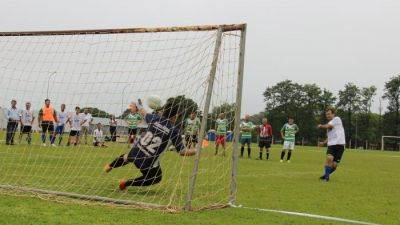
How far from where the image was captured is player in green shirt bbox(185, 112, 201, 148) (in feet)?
25.6

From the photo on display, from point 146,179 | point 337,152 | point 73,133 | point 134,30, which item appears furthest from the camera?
point 73,133

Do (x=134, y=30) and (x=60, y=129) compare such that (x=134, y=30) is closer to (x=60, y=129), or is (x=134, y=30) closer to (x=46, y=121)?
(x=46, y=121)

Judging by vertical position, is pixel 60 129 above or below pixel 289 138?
below

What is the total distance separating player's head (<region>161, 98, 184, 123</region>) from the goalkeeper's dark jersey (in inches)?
3.3

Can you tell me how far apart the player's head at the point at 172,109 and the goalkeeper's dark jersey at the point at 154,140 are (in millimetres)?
83

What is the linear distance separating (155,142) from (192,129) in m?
0.63

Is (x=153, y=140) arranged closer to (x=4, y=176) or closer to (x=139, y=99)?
(x=139, y=99)

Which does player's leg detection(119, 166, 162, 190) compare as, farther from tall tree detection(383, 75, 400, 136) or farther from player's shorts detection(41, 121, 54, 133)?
tall tree detection(383, 75, 400, 136)

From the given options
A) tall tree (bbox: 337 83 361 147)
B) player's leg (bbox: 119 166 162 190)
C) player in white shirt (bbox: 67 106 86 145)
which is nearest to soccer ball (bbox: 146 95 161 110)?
player's leg (bbox: 119 166 162 190)

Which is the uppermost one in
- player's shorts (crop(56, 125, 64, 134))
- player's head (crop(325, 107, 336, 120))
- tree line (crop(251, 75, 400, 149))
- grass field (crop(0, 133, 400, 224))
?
tree line (crop(251, 75, 400, 149))

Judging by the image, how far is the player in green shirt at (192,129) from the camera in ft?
25.6

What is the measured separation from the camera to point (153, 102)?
28.3 feet

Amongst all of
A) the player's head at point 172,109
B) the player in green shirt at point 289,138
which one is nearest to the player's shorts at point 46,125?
the player in green shirt at point 289,138

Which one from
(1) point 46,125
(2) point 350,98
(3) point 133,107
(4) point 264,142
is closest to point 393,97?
(2) point 350,98
